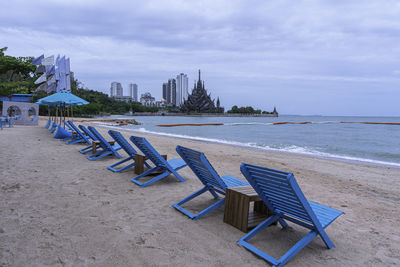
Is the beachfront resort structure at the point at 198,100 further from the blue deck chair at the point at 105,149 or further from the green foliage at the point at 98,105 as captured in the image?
the blue deck chair at the point at 105,149

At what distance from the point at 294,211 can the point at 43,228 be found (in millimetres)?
2511

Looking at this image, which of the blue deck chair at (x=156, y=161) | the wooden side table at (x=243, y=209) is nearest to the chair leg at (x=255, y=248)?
the wooden side table at (x=243, y=209)

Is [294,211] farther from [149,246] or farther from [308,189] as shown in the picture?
[308,189]

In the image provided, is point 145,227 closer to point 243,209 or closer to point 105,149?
point 243,209

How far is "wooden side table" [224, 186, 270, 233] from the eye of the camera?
2934mm

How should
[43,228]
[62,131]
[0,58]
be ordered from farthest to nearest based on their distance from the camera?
[0,58]
[62,131]
[43,228]

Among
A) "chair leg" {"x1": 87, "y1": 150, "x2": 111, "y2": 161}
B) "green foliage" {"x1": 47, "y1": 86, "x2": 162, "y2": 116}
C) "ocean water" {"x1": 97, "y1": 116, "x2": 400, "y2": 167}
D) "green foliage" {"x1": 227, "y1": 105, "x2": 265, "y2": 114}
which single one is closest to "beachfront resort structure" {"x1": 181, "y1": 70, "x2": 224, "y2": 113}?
"green foliage" {"x1": 47, "y1": 86, "x2": 162, "y2": 116}

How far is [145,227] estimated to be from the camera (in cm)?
304

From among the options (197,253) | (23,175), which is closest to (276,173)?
(197,253)

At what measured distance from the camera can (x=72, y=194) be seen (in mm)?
4141

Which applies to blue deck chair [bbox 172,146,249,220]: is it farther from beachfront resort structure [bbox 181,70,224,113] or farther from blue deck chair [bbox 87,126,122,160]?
beachfront resort structure [bbox 181,70,224,113]

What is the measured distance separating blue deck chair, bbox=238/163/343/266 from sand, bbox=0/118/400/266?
0.12 metres

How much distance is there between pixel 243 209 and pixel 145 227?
106 centimetres

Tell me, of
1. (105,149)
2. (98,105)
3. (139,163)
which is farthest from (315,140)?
(98,105)
